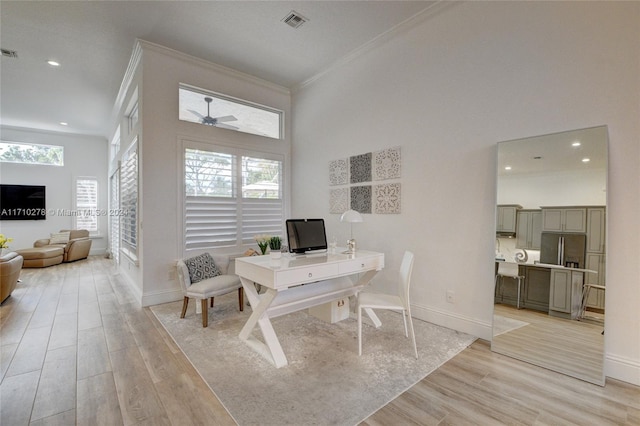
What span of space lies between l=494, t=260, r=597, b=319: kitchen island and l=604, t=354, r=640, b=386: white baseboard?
36 cm

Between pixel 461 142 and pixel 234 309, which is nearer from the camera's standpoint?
pixel 461 142

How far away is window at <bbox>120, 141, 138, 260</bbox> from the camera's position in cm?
433

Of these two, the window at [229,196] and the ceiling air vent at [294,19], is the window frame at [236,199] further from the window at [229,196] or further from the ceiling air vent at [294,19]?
the ceiling air vent at [294,19]

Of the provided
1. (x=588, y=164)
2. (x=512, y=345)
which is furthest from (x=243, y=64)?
(x=512, y=345)

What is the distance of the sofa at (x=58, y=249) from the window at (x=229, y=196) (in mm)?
4889

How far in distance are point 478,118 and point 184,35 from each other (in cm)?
370

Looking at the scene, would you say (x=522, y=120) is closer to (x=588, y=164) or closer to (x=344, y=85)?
(x=588, y=164)

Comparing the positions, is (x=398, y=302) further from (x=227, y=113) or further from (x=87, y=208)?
(x=87, y=208)

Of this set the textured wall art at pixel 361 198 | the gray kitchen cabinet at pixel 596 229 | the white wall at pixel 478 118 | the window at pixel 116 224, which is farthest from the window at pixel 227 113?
the gray kitchen cabinet at pixel 596 229

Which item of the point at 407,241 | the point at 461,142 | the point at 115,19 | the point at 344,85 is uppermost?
the point at 115,19

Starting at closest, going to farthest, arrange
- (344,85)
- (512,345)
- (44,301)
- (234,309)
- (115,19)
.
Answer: (512,345)
(115,19)
(234,309)
(44,301)
(344,85)

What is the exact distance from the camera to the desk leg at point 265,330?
7.93ft

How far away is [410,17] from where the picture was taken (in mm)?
3387

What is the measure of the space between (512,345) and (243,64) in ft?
16.2
